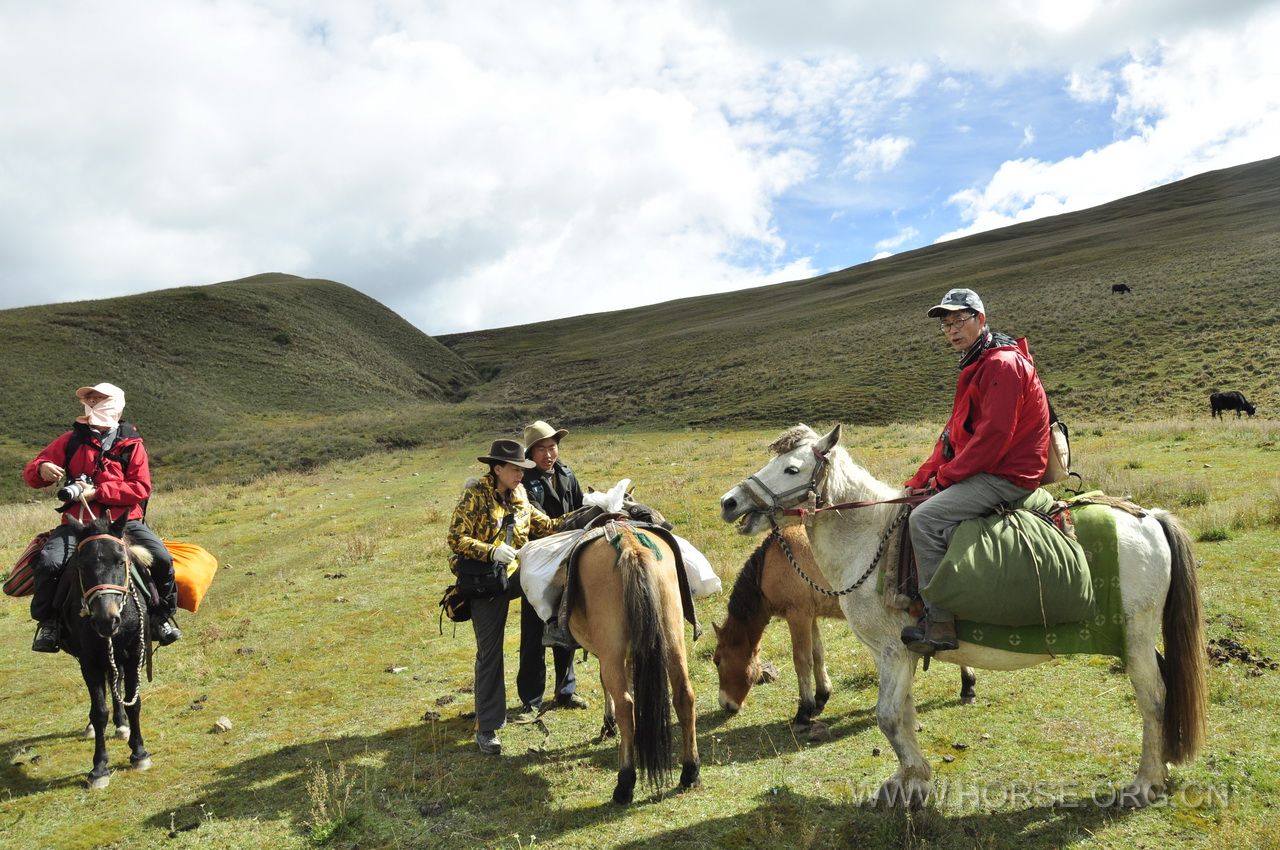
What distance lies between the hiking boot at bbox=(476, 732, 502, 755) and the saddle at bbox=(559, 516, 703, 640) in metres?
1.57

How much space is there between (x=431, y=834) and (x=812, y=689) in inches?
140

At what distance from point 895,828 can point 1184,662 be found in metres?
2.32

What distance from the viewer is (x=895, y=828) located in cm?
464

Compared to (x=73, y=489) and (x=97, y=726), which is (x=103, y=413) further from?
(x=97, y=726)

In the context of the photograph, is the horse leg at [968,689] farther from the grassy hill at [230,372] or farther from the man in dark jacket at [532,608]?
the grassy hill at [230,372]

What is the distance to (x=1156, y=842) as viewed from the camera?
4359 mm

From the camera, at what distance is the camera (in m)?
6.17

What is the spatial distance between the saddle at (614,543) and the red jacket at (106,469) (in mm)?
4240

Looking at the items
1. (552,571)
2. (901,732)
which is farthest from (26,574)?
(901,732)

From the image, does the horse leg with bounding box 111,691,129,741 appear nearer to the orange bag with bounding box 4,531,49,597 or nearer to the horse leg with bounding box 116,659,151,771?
the horse leg with bounding box 116,659,151,771

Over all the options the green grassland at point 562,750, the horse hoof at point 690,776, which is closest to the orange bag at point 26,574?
the green grassland at point 562,750

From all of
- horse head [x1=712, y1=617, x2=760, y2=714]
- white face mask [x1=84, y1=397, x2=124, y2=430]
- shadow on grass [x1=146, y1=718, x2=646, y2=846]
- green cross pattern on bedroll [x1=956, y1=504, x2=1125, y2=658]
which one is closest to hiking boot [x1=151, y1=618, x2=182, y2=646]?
shadow on grass [x1=146, y1=718, x2=646, y2=846]

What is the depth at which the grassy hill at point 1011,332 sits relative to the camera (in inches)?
1364

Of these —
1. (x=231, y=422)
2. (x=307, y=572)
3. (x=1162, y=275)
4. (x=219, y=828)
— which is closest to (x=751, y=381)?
(x=1162, y=275)
